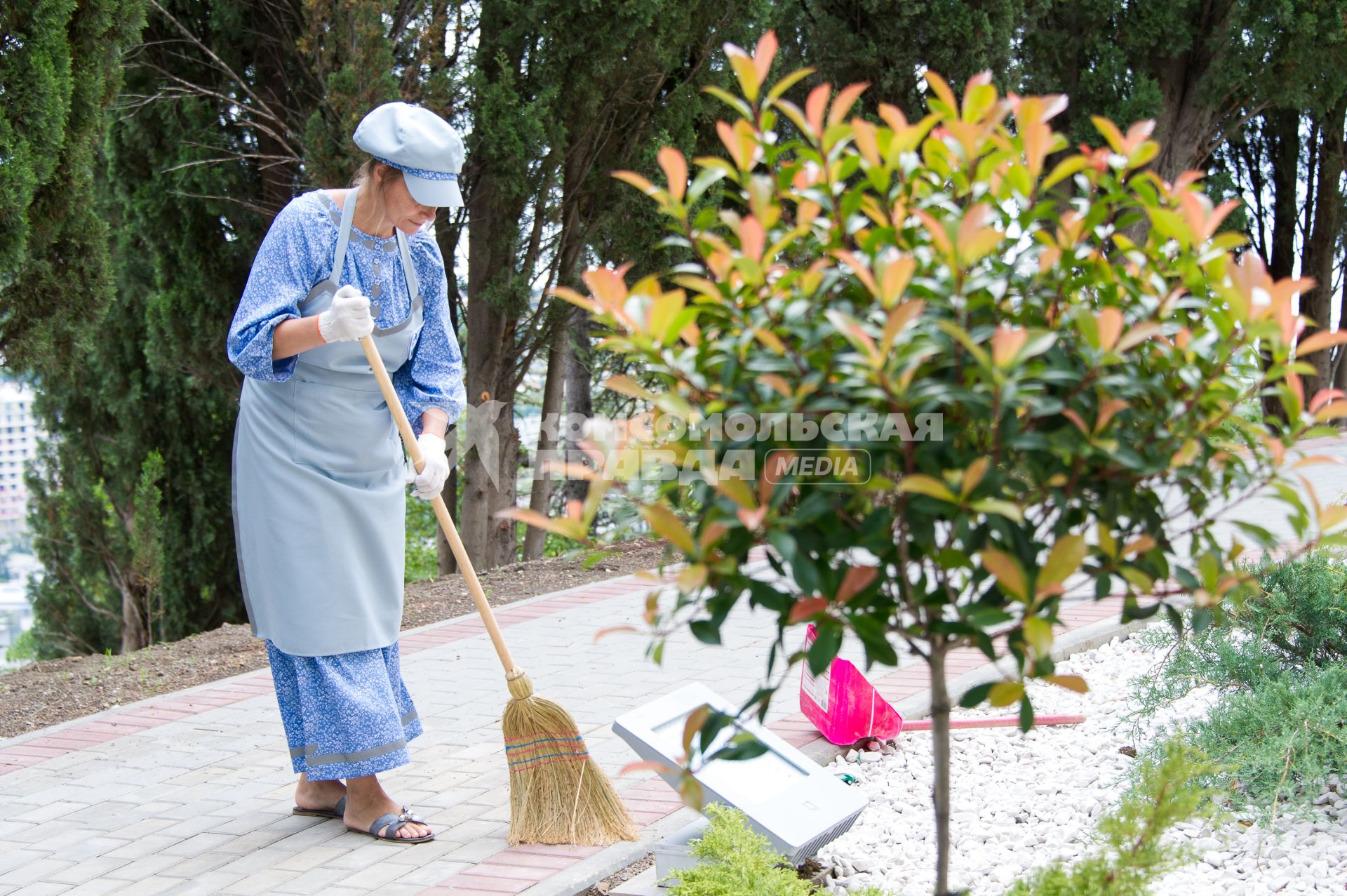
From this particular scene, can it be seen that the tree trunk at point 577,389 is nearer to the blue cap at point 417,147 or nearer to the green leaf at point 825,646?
the blue cap at point 417,147

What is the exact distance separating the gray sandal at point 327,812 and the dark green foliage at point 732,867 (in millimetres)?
1356

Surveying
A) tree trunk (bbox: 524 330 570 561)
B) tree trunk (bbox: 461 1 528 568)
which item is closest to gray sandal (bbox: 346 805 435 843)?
tree trunk (bbox: 461 1 528 568)

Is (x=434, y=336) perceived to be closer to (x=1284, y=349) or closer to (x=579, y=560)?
(x=1284, y=349)

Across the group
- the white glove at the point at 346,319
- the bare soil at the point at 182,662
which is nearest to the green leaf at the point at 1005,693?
the white glove at the point at 346,319

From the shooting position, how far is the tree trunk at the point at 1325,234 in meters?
14.4

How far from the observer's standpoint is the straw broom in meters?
3.09

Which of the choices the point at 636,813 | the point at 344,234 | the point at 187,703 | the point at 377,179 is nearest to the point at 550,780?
the point at 636,813

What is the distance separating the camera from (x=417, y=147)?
2996 mm

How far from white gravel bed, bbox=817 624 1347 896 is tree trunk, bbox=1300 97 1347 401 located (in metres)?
12.4

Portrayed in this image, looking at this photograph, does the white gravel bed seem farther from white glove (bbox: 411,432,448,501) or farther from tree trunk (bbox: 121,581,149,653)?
tree trunk (bbox: 121,581,149,653)

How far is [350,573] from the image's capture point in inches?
125

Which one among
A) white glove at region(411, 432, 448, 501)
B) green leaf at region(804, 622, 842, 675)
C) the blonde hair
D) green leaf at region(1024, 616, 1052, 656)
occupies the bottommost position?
green leaf at region(804, 622, 842, 675)

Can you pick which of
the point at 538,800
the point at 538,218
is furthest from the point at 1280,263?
the point at 538,800

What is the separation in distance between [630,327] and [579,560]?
644 centimetres
